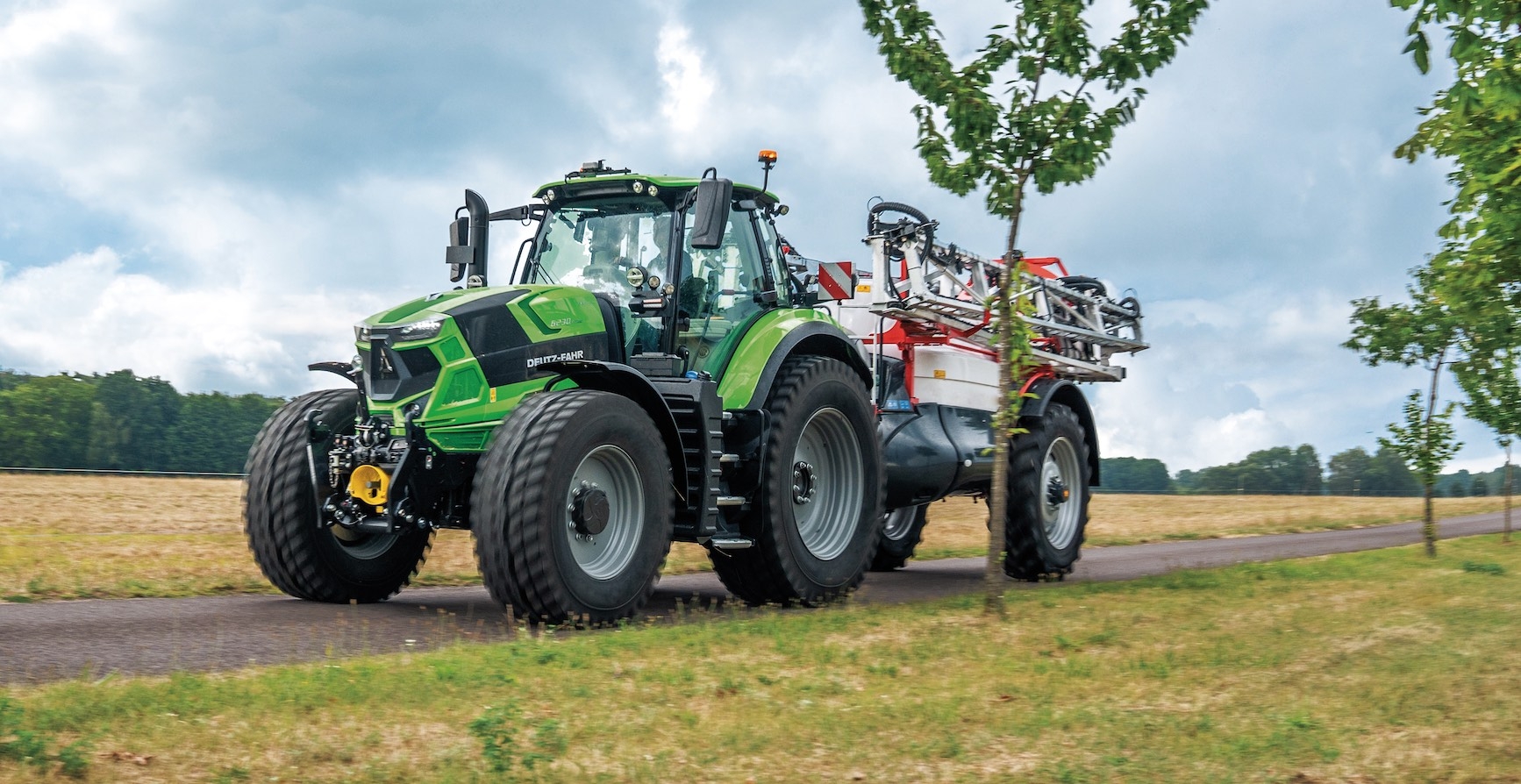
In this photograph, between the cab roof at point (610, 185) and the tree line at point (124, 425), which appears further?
the tree line at point (124, 425)

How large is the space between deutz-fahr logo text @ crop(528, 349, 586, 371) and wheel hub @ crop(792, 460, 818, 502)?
2028 millimetres

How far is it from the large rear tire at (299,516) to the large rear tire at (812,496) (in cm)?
252

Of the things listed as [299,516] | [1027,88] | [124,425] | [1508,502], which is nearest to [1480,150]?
[1027,88]

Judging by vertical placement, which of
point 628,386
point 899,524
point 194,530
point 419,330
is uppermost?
point 419,330

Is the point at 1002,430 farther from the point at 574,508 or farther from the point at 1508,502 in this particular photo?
the point at 1508,502

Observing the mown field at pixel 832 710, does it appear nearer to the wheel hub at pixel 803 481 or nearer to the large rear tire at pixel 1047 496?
the wheel hub at pixel 803 481

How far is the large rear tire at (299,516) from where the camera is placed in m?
9.08

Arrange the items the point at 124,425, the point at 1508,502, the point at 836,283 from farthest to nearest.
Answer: the point at 124,425, the point at 1508,502, the point at 836,283

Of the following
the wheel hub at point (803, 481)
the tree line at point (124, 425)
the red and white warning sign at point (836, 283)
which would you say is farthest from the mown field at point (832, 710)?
the tree line at point (124, 425)

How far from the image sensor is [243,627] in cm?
805

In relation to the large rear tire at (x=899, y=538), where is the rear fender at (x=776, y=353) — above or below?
above

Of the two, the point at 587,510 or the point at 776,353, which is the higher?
the point at 776,353

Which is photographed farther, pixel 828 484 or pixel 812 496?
pixel 828 484

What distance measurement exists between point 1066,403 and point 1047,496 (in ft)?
3.85
